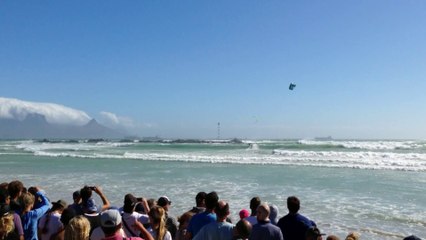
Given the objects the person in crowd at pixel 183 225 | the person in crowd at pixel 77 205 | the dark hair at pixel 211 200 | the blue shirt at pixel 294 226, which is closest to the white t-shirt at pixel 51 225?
the person in crowd at pixel 77 205

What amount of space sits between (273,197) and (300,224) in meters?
8.84

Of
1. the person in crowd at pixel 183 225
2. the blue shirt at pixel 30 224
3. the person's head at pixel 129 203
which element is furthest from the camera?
the person in crowd at pixel 183 225

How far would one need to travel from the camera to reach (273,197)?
13.6 m

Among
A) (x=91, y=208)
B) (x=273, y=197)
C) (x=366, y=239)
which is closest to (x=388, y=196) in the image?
(x=273, y=197)

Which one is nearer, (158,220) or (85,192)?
(158,220)

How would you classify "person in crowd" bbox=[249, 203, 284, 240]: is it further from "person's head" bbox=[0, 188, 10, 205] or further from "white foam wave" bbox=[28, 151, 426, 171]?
"white foam wave" bbox=[28, 151, 426, 171]

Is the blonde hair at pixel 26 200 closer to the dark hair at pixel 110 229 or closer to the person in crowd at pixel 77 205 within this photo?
the person in crowd at pixel 77 205

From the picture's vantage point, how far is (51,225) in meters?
5.04

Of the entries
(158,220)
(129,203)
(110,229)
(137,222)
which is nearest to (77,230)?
(110,229)

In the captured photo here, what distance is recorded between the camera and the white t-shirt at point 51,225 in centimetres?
503

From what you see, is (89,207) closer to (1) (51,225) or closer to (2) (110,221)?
(1) (51,225)

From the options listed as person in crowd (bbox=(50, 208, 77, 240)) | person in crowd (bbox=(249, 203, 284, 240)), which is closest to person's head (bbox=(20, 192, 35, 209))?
person in crowd (bbox=(50, 208, 77, 240))

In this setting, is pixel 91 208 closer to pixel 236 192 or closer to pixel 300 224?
pixel 300 224

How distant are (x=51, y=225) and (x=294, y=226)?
3.05 metres
